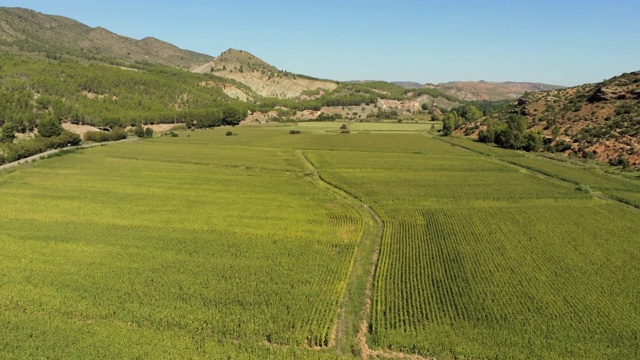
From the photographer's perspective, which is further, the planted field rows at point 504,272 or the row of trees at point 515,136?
the row of trees at point 515,136

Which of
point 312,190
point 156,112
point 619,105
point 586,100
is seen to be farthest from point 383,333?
point 156,112

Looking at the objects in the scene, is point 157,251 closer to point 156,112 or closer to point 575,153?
point 575,153

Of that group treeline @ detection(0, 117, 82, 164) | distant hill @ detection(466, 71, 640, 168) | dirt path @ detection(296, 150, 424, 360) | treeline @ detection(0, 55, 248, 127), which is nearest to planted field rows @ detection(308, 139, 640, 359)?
dirt path @ detection(296, 150, 424, 360)

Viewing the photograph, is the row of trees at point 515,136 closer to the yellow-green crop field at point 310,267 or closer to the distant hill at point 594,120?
the distant hill at point 594,120

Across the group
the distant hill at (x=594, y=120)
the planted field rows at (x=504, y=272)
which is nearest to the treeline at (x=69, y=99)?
the planted field rows at (x=504, y=272)

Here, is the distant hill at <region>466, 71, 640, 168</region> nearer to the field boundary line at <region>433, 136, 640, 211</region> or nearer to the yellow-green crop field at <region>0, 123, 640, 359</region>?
the field boundary line at <region>433, 136, 640, 211</region>

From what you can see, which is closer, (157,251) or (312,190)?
(157,251)
